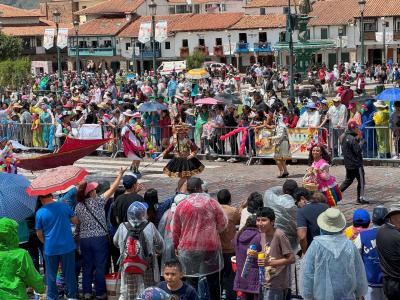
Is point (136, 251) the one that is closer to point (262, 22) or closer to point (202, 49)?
point (262, 22)

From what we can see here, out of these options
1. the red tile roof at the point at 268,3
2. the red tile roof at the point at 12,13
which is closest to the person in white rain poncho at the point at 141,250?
the red tile roof at the point at 268,3

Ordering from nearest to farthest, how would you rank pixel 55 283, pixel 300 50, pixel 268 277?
pixel 268 277 < pixel 55 283 < pixel 300 50

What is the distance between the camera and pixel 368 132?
72.3ft

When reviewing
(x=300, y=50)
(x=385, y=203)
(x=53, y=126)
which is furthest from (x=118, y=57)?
(x=385, y=203)

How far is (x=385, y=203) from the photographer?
17719 mm

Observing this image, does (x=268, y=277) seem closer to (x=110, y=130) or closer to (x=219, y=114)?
(x=219, y=114)

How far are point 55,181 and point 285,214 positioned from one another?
2.67m

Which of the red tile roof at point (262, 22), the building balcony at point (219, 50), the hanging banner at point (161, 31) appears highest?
the red tile roof at point (262, 22)

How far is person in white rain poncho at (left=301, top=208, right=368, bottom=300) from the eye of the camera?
896cm

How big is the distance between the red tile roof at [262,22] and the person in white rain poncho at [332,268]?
9094 centimetres

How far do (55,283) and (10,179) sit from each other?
138cm

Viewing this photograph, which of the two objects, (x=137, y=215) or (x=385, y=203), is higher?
(x=137, y=215)

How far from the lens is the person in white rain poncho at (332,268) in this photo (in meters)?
8.96

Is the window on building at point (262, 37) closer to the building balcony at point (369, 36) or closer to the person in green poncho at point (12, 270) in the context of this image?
the building balcony at point (369, 36)
